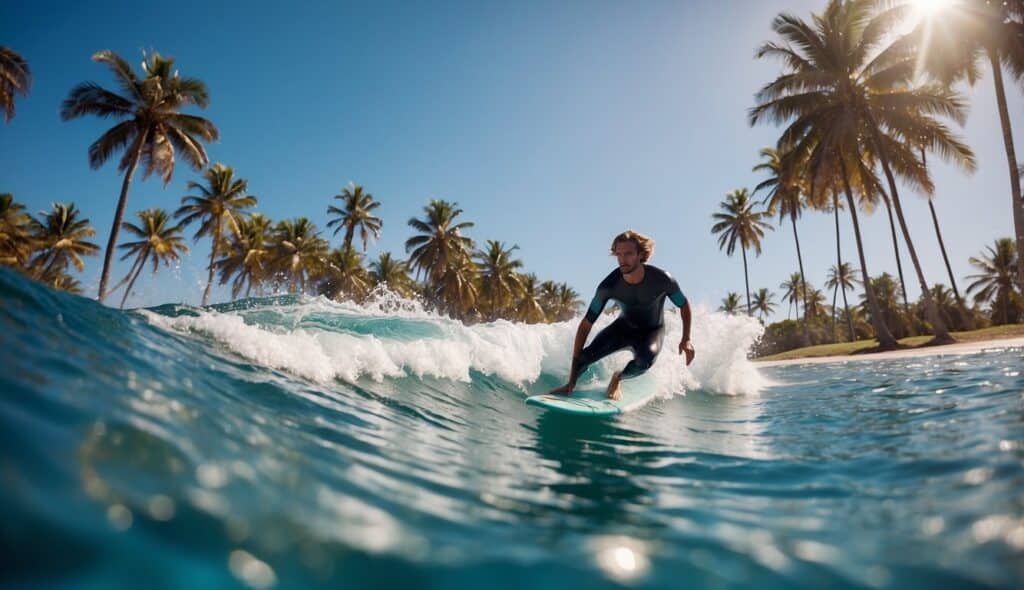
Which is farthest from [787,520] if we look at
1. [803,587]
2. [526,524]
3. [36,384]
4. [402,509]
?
[36,384]

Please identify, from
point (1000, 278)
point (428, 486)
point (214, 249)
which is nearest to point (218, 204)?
point (214, 249)

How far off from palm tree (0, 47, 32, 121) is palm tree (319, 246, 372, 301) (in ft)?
59.3

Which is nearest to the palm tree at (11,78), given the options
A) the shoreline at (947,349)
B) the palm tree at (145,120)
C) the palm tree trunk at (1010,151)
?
the palm tree at (145,120)

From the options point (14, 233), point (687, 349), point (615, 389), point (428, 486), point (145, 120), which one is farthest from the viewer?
point (14, 233)

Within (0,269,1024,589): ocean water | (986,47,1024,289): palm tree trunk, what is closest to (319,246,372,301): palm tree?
(0,269,1024,589): ocean water

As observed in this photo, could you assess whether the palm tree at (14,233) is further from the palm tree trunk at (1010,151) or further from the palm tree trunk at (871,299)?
the palm tree trunk at (1010,151)

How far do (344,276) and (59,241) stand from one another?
61.8 feet

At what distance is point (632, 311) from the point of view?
212 inches

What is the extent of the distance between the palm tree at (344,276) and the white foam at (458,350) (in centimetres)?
2546

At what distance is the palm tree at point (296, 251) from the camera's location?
31.9 metres

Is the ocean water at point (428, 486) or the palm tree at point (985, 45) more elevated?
the palm tree at point (985, 45)

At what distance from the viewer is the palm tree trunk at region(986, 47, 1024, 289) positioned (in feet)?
44.0

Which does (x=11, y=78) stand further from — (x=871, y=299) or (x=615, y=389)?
(x=871, y=299)

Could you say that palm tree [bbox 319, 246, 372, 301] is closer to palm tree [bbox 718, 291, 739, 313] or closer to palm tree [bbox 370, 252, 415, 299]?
palm tree [bbox 370, 252, 415, 299]
